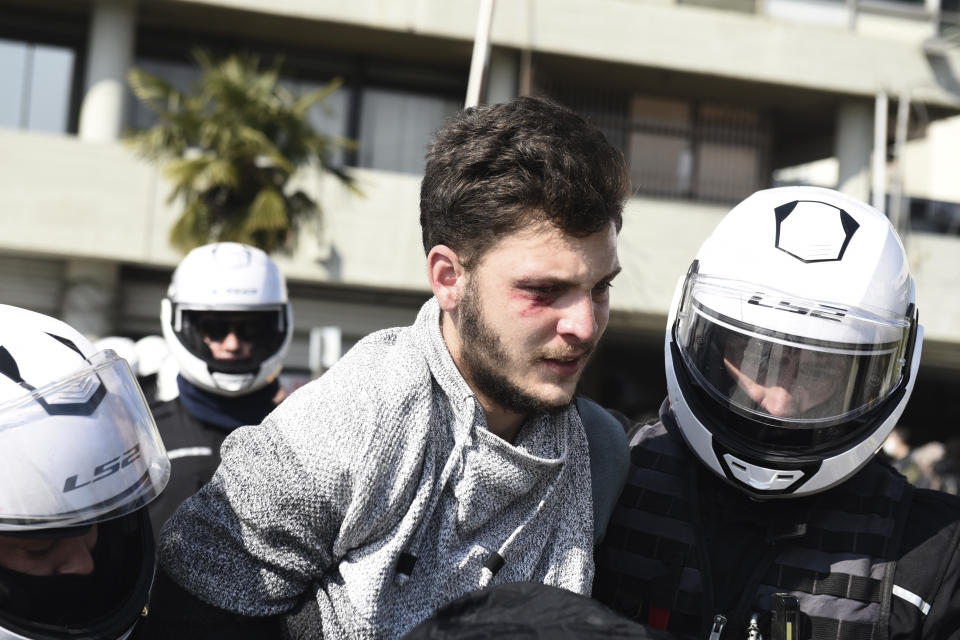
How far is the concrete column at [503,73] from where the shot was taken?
1433 cm

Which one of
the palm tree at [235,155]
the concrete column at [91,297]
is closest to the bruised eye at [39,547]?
the palm tree at [235,155]

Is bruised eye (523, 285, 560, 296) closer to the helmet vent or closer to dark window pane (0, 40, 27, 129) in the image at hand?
the helmet vent

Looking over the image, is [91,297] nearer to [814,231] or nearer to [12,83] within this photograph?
[12,83]

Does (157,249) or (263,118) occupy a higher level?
(263,118)

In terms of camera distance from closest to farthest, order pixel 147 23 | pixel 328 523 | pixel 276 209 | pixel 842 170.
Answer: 1. pixel 328 523
2. pixel 276 209
3. pixel 147 23
4. pixel 842 170

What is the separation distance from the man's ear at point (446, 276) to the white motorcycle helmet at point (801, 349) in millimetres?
636

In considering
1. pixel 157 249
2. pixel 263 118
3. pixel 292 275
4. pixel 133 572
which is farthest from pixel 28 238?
pixel 133 572

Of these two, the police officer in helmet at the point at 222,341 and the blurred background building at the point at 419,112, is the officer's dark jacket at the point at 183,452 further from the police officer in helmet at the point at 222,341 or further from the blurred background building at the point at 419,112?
the blurred background building at the point at 419,112

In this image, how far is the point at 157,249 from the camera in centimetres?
1323

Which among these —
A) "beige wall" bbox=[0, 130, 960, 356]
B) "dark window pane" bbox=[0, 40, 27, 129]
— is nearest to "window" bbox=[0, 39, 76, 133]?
"dark window pane" bbox=[0, 40, 27, 129]

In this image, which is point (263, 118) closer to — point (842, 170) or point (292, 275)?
point (292, 275)

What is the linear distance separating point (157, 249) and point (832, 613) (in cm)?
1219

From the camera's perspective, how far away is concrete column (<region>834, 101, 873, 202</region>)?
15.4 meters

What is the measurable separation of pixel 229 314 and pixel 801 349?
10.4ft
